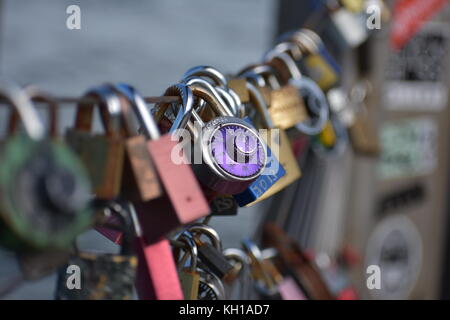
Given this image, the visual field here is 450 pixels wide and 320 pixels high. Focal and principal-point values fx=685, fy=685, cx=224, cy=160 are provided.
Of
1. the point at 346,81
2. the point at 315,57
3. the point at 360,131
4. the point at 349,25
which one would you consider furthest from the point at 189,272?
the point at 346,81

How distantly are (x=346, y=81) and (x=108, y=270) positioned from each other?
1263 millimetres

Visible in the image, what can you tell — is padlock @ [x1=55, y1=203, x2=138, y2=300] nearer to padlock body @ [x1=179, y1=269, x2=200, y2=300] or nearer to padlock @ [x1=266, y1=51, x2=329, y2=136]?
padlock body @ [x1=179, y1=269, x2=200, y2=300]

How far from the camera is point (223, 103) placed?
2.01 feet

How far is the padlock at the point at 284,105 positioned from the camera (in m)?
0.74

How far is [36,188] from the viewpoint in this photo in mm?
432

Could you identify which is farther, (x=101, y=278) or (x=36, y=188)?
(x=101, y=278)

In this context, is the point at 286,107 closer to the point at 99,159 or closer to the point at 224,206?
the point at 224,206

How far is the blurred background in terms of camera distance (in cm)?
187

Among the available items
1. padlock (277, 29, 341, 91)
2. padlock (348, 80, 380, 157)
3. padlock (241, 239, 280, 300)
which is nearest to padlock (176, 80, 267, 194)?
padlock (241, 239, 280, 300)

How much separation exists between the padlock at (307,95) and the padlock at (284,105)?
0.09ft

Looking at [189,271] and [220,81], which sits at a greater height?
[220,81]

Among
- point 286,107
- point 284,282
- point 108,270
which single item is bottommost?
point 284,282

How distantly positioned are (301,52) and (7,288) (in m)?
0.55

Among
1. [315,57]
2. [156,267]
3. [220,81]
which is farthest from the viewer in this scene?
[315,57]
